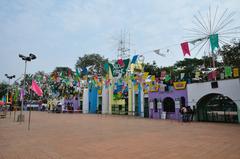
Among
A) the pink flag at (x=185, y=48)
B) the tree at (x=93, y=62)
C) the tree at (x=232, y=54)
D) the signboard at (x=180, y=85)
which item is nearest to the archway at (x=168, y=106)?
the signboard at (x=180, y=85)

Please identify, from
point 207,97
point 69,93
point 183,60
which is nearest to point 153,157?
point 207,97

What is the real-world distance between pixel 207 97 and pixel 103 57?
32440mm

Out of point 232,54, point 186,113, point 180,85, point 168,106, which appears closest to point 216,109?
point 186,113

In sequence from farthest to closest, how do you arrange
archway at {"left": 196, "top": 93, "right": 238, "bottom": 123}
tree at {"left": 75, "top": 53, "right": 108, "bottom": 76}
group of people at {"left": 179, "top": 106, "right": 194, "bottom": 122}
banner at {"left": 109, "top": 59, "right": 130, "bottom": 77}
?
tree at {"left": 75, "top": 53, "right": 108, "bottom": 76}, banner at {"left": 109, "top": 59, "right": 130, "bottom": 77}, group of people at {"left": 179, "top": 106, "right": 194, "bottom": 122}, archway at {"left": 196, "top": 93, "right": 238, "bottom": 123}

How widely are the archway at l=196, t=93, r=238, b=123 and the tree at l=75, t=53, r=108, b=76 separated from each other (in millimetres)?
29235

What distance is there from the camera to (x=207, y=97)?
62.8ft

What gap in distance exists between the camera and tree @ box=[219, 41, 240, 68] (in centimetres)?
2059

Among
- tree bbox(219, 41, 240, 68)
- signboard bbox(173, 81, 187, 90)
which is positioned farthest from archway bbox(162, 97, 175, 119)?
tree bbox(219, 41, 240, 68)

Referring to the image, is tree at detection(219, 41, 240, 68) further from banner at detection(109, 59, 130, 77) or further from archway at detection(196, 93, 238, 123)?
banner at detection(109, 59, 130, 77)

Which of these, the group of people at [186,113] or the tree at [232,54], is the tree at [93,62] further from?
the group of people at [186,113]

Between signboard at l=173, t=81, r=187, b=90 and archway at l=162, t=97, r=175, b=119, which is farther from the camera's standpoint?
archway at l=162, t=97, r=175, b=119

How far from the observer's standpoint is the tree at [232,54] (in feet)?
67.6

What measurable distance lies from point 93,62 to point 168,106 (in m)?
27.8

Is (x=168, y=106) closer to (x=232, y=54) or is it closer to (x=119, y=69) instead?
(x=232, y=54)
